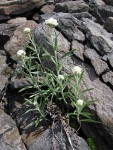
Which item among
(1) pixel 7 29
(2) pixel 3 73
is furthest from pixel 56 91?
(1) pixel 7 29

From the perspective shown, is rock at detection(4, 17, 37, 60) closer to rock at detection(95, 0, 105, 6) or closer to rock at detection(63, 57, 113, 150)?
rock at detection(63, 57, 113, 150)

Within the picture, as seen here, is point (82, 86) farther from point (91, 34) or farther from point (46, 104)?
point (91, 34)

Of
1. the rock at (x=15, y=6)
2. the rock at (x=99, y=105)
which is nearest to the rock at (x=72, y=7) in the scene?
the rock at (x=15, y=6)

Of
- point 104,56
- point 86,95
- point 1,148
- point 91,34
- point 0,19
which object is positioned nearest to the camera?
point 1,148

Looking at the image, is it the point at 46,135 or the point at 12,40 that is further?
the point at 12,40

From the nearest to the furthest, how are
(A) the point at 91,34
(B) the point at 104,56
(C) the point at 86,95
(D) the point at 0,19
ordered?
(C) the point at 86,95
(B) the point at 104,56
(A) the point at 91,34
(D) the point at 0,19

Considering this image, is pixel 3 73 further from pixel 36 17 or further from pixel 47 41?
pixel 36 17

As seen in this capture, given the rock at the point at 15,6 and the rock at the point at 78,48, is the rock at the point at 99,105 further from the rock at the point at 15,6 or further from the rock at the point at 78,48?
the rock at the point at 15,6

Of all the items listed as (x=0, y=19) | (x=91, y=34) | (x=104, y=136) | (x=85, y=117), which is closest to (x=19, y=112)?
(x=85, y=117)
